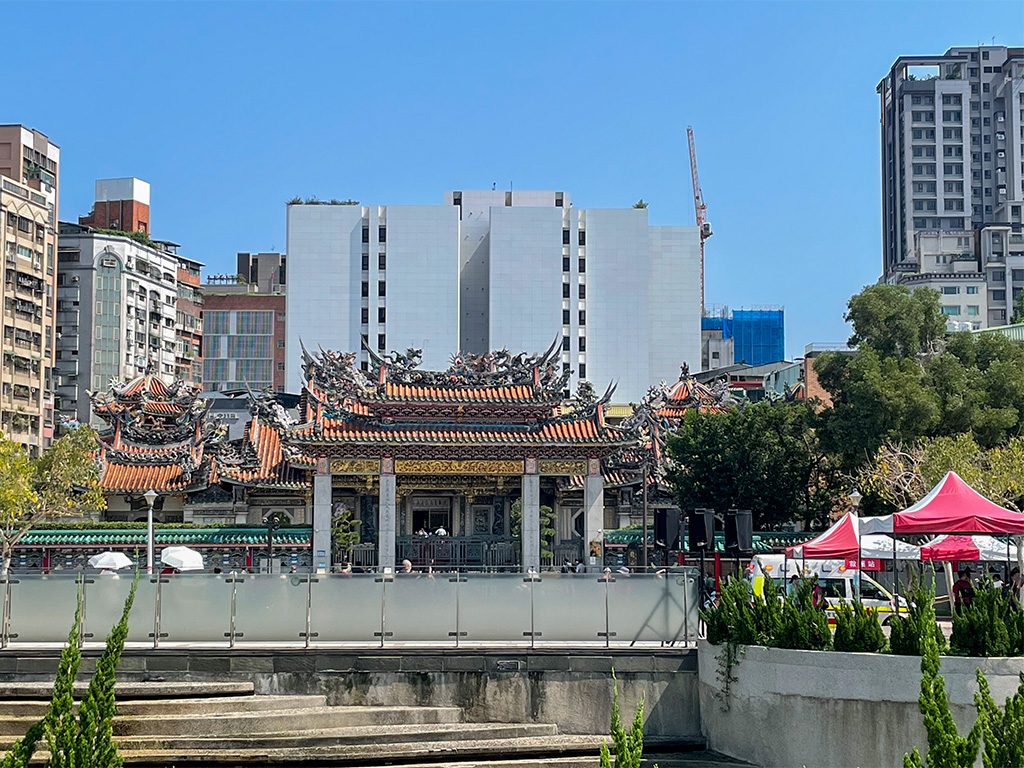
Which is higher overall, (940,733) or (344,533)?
(940,733)

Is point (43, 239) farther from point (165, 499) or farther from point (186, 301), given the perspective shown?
point (165, 499)

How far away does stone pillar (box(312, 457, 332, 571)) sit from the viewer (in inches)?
1880

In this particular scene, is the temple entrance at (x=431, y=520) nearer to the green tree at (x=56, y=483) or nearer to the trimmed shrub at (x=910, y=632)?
the green tree at (x=56, y=483)

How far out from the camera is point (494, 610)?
83.7ft

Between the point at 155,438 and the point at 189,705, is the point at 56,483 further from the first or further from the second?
the point at 189,705

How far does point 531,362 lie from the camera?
164 ft

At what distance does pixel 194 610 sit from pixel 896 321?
34994 mm

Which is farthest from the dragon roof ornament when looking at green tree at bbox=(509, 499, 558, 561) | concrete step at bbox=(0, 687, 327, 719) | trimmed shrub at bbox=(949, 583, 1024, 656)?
trimmed shrub at bbox=(949, 583, 1024, 656)

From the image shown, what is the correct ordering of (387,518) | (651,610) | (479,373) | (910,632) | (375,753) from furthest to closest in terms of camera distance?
(479,373), (387,518), (651,610), (375,753), (910,632)

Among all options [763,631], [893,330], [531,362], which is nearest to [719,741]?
[763,631]

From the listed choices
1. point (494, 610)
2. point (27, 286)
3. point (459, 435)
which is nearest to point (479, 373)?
point (459, 435)

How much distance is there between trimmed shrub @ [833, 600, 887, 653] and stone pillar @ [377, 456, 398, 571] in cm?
2664

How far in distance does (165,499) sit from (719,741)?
130 ft

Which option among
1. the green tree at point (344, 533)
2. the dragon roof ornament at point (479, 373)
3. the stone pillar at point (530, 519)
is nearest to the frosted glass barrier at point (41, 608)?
the stone pillar at point (530, 519)
